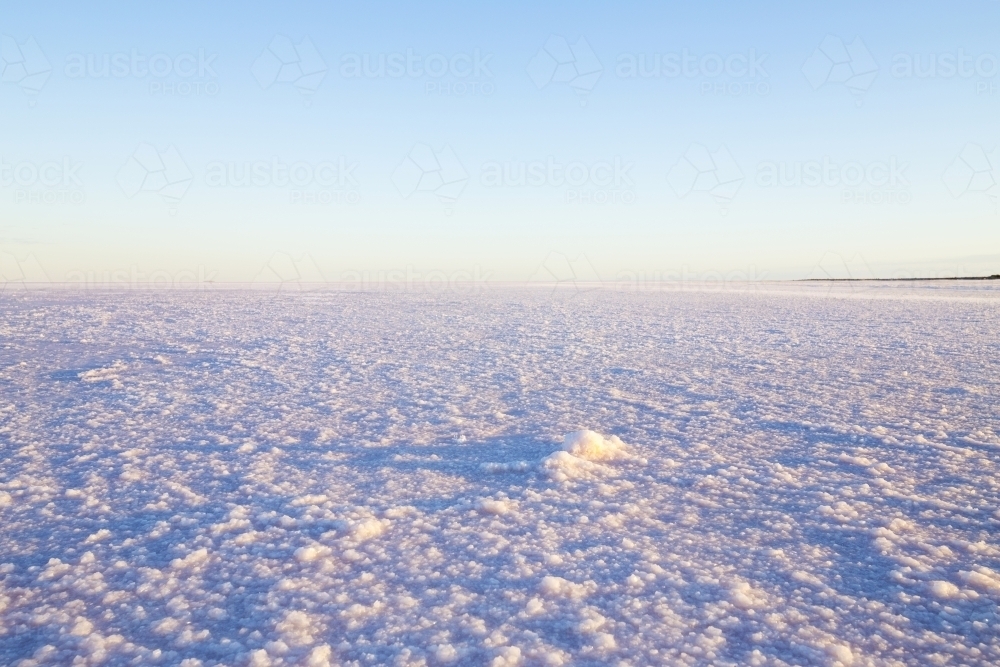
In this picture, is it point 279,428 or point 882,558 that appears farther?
point 279,428

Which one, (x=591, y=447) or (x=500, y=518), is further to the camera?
(x=591, y=447)

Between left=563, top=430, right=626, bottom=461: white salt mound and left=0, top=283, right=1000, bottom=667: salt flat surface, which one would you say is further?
left=563, top=430, right=626, bottom=461: white salt mound

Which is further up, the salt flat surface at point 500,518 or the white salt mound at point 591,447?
the white salt mound at point 591,447

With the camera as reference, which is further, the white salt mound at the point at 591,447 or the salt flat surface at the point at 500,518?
the white salt mound at the point at 591,447

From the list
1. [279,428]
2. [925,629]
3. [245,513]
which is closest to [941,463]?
[925,629]

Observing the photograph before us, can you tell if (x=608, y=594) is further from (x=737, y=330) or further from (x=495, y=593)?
(x=737, y=330)

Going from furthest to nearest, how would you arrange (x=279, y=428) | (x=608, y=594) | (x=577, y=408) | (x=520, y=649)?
(x=577, y=408) → (x=279, y=428) → (x=608, y=594) → (x=520, y=649)

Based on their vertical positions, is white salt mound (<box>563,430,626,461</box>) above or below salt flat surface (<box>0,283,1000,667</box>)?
above

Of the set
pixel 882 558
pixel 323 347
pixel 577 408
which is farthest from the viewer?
pixel 323 347
